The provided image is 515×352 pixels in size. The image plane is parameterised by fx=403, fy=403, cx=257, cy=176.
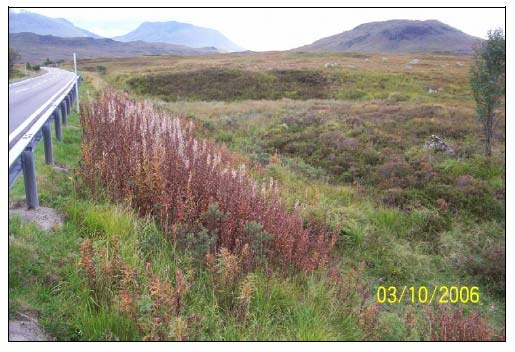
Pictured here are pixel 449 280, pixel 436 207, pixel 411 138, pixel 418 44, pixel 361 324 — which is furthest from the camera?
pixel 418 44

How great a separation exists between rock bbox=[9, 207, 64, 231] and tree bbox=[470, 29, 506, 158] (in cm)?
1174

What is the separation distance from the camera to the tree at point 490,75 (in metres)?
12.1

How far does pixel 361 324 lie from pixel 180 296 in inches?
70.9

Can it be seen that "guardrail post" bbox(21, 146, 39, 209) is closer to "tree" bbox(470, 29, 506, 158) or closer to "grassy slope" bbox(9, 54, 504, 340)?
"grassy slope" bbox(9, 54, 504, 340)

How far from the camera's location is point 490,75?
12.2 m

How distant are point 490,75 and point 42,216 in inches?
498

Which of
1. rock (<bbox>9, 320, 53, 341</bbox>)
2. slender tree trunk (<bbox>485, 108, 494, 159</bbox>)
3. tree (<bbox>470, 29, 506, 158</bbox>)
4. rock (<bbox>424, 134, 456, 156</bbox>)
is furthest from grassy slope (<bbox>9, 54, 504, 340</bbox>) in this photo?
tree (<bbox>470, 29, 506, 158</bbox>)

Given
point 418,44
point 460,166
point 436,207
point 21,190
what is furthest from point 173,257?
point 418,44

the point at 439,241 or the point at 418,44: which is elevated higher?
the point at 418,44

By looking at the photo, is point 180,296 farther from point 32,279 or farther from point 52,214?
point 52,214

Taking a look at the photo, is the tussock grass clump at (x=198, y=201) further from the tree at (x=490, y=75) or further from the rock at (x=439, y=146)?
the tree at (x=490, y=75)

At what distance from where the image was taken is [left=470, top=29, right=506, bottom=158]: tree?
39.5ft

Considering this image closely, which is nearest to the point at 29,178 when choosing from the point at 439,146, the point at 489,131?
the point at 439,146

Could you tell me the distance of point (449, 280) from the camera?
21.0 feet
